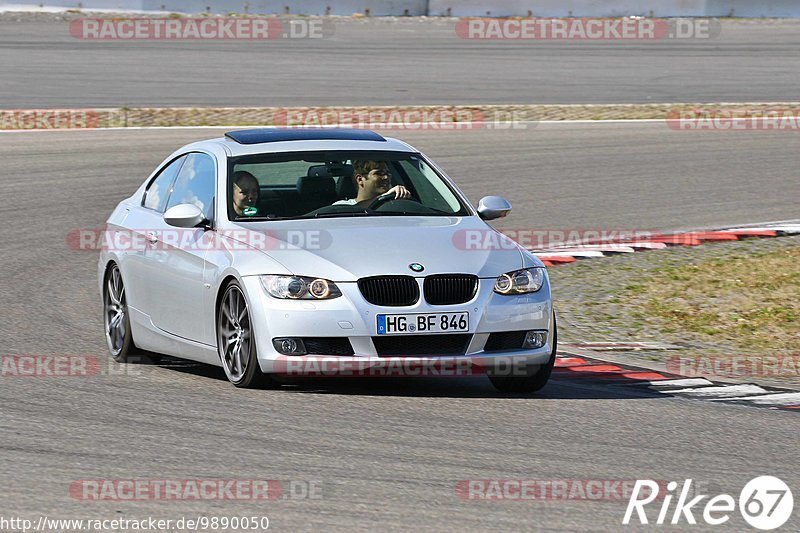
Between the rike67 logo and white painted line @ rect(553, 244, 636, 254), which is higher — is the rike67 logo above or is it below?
above

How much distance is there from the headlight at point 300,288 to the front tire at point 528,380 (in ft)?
Result: 3.58

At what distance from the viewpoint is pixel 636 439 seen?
280 inches

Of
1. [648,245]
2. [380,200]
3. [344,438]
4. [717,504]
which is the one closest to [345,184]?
[380,200]

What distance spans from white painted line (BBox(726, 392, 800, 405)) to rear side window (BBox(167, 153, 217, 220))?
3.31m

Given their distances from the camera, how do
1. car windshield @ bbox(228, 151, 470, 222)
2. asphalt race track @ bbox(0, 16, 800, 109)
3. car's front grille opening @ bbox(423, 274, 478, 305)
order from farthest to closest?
asphalt race track @ bbox(0, 16, 800, 109) → car windshield @ bbox(228, 151, 470, 222) → car's front grille opening @ bbox(423, 274, 478, 305)

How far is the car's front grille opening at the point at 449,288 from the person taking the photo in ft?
25.9

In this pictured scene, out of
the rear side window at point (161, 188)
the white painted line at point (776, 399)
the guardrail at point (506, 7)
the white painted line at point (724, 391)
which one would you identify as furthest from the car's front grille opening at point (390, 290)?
the guardrail at point (506, 7)

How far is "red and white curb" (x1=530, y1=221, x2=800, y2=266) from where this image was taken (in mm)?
13906

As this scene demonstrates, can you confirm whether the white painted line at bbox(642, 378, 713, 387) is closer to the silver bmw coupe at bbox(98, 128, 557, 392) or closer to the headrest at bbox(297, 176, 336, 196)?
the silver bmw coupe at bbox(98, 128, 557, 392)

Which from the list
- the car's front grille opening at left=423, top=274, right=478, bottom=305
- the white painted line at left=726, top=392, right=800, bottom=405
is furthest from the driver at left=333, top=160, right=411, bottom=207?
the white painted line at left=726, top=392, right=800, bottom=405

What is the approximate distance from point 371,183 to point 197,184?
3.60 feet

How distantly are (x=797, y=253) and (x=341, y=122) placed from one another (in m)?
8.78

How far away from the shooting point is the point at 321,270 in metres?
7.88

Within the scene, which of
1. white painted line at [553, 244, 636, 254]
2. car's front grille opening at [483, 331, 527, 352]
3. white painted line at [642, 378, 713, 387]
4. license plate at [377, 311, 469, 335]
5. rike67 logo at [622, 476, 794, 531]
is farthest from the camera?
white painted line at [553, 244, 636, 254]
